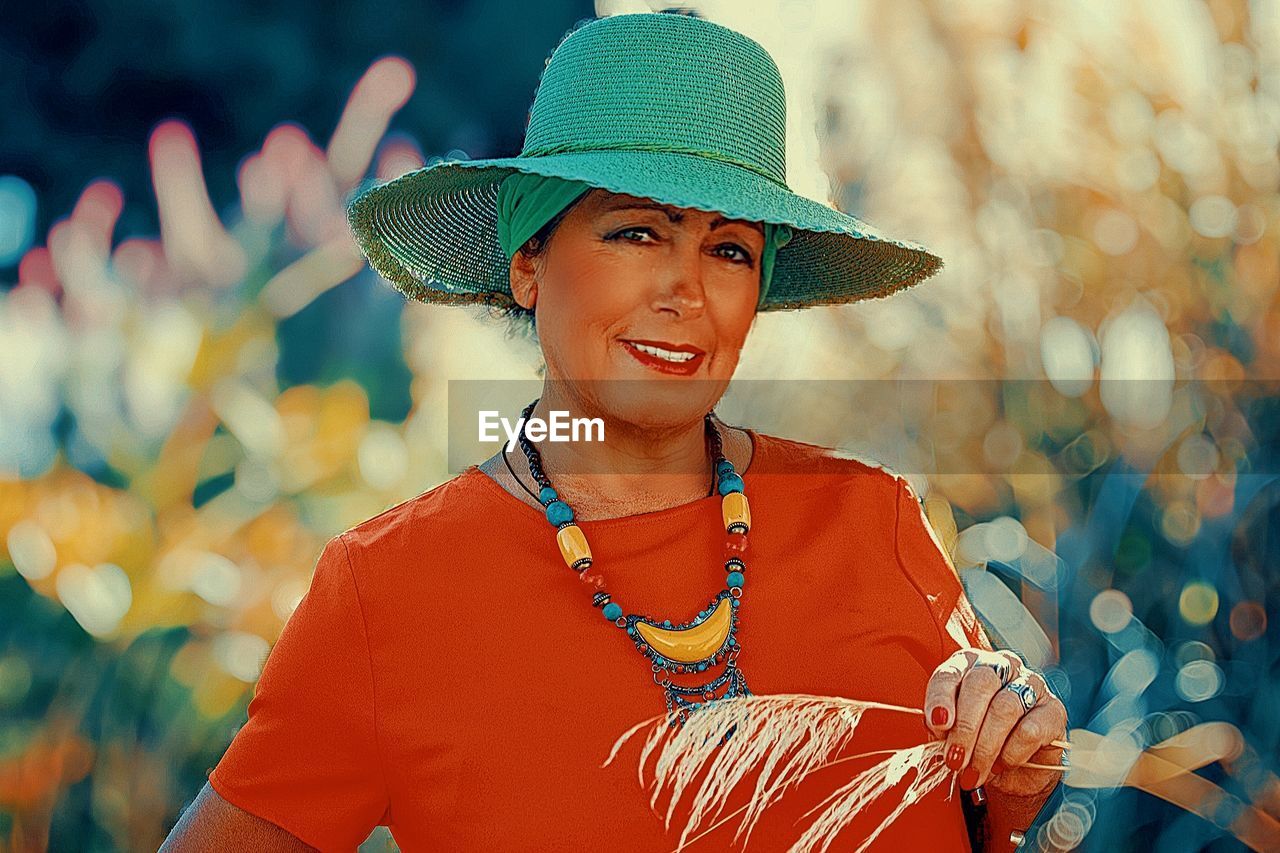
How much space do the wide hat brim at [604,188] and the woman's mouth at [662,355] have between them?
172 millimetres

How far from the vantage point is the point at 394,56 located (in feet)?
8.86

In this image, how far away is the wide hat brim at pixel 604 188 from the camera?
139 centimetres

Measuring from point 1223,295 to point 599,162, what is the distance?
1.75m

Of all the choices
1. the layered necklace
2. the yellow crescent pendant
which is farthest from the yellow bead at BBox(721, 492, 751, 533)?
the yellow crescent pendant

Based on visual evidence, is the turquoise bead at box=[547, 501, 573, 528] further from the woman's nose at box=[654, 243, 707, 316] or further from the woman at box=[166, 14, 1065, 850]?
the woman's nose at box=[654, 243, 707, 316]

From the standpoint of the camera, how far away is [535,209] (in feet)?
4.87

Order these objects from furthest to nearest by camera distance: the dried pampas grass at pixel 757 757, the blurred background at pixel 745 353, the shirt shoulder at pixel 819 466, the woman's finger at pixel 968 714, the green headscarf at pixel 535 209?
1. the blurred background at pixel 745 353
2. the shirt shoulder at pixel 819 466
3. the green headscarf at pixel 535 209
4. the dried pampas grass at pixel 757 757
5. the woman's finger at pixel 968 714

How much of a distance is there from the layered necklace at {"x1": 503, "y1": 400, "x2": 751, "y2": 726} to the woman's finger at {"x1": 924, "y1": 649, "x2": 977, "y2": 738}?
249 mm

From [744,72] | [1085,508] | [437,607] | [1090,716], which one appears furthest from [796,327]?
[437,607]

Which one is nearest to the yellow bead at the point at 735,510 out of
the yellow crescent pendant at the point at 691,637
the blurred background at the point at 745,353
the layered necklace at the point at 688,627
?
the layered necklace at the point at 688,627

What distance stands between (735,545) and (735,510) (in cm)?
5

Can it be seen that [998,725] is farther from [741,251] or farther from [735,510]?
[741,251]

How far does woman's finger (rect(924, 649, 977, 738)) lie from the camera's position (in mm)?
1167

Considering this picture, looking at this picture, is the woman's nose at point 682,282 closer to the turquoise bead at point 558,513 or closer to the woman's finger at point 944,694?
the turquoise bead at point 558,513
